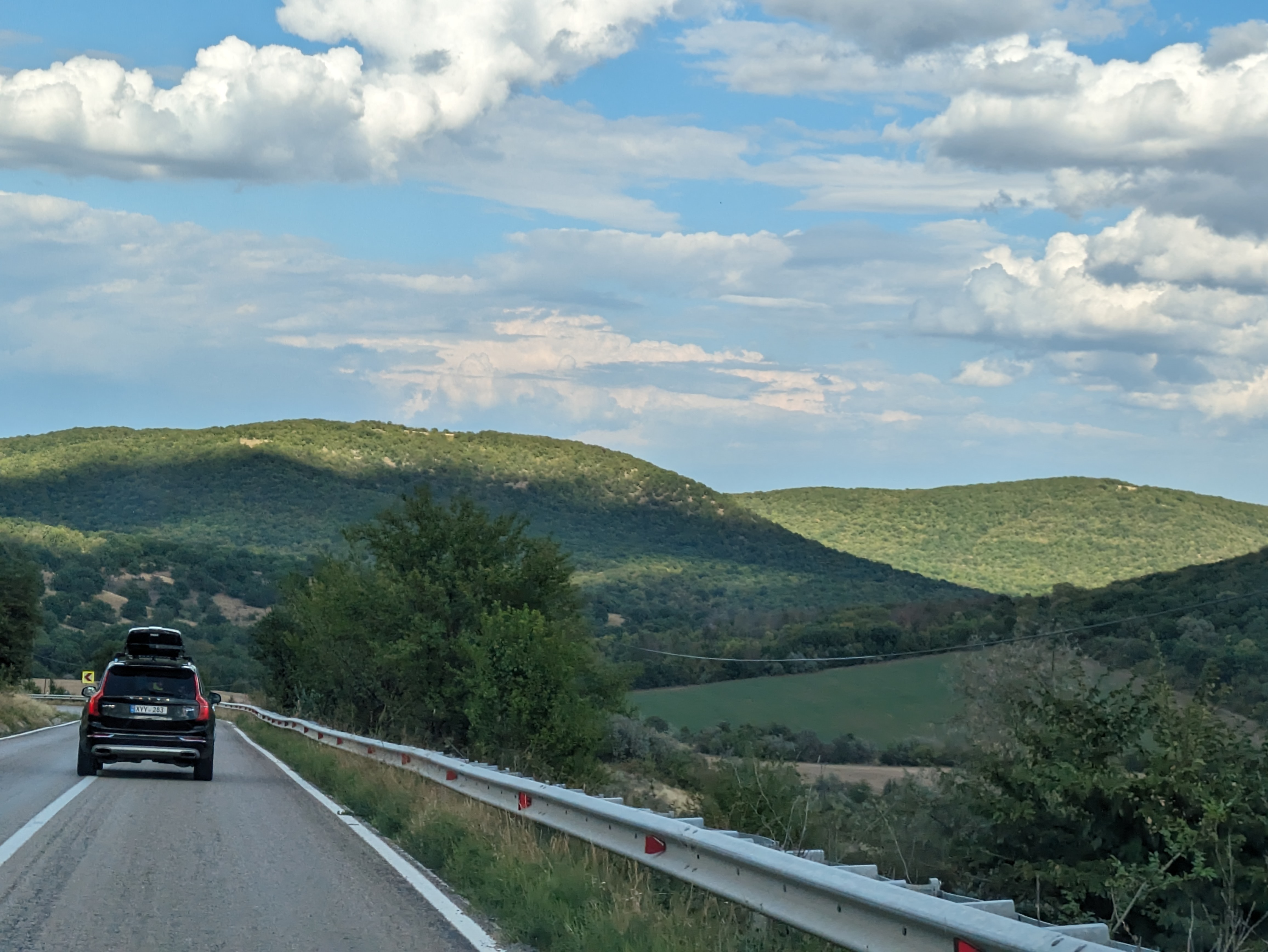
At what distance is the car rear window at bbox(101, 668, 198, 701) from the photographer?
65.2ft

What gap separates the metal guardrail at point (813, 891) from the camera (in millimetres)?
4586

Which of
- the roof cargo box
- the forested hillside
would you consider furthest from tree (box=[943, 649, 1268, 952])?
the forested hillside

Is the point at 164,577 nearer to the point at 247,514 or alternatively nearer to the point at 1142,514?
the point at 247,514

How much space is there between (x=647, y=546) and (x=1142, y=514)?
193 ft

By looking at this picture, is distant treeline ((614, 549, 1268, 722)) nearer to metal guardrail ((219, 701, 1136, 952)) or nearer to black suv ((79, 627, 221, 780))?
metal guardrail ((219, 701, 1136, 952))

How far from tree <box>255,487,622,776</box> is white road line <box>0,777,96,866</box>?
9.73 meters

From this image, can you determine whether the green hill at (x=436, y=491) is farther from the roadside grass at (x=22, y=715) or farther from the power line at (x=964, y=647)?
the roadside grass at (x=22, y=715)

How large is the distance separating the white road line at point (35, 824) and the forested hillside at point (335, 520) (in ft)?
250

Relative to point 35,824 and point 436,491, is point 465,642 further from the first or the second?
point 436,491

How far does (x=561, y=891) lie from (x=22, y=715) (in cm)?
4029

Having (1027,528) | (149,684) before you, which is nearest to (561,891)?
(149,684)

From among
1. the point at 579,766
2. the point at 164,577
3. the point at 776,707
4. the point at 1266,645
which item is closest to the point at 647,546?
the point at 164,577

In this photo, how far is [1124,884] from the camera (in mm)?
8586

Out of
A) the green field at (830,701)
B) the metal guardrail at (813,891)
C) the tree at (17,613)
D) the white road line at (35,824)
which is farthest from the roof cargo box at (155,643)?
the green field at (830,701)
